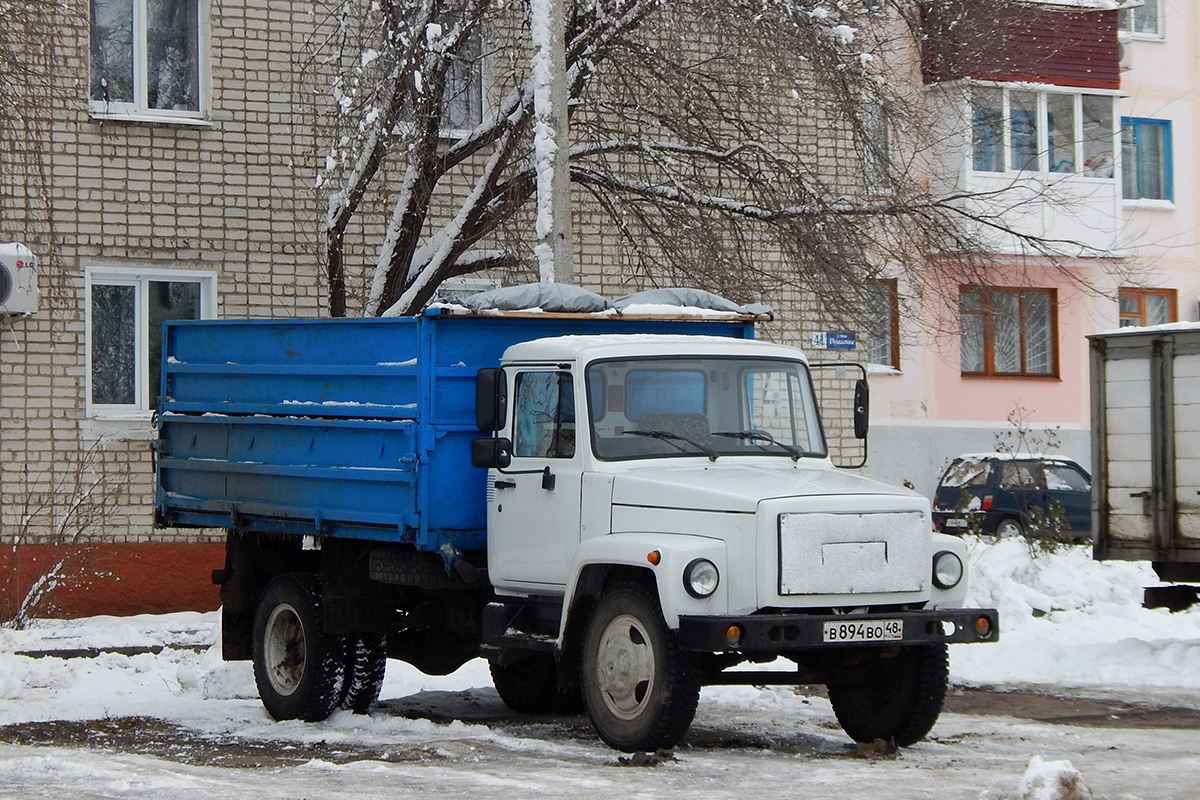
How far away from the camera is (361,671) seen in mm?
11078

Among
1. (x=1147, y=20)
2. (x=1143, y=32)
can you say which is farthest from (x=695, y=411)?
(x=1147, y=20)

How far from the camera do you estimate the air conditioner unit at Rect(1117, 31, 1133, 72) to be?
32.8 metres

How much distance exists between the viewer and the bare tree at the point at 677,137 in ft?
48.4

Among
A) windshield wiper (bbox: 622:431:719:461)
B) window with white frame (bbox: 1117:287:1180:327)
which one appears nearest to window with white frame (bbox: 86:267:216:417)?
windshield wiper (bbox: 622:431:719:461)

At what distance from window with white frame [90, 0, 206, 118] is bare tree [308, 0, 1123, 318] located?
9.35ft

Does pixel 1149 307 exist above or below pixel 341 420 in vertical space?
above

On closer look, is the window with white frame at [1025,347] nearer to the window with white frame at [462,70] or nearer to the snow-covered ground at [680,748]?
the snow-covered ground at [680,748]

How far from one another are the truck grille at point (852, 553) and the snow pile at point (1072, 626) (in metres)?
3.95

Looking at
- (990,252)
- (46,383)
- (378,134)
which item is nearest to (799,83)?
(990,252)

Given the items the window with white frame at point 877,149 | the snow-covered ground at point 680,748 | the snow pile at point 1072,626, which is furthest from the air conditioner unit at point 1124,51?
the snow-covered ground at point 680,748

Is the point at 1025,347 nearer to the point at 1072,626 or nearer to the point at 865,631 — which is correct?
the point at 1072,626

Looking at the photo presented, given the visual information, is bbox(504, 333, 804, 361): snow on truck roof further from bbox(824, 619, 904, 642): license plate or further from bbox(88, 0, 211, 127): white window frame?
bbox(88, 0, 211, 127): white window frame

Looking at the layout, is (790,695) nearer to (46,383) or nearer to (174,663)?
(174,663)

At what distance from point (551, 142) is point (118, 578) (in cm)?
681
